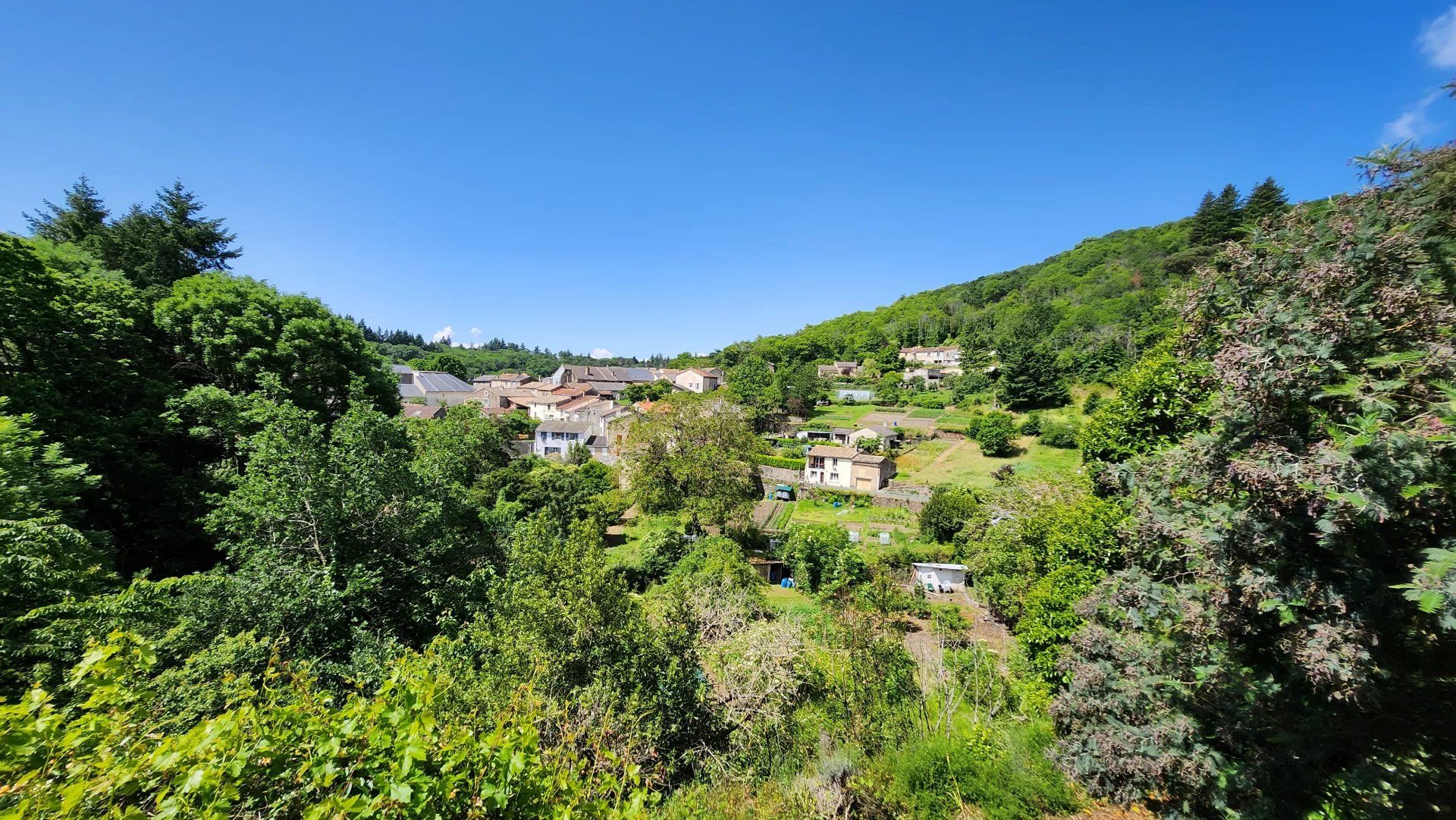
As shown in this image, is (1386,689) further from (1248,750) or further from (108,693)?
(108,693)

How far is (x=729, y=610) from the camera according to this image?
39.1 feet

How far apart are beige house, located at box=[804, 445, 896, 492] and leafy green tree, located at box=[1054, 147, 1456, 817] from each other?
1313 inches

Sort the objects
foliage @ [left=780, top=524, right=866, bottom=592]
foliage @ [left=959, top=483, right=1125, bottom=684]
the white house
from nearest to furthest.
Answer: foliage @ [left=959, top=483, right=1125, bottom=684] → foliage @ [left=780, top=524, right=866, bottom=592] → the white house

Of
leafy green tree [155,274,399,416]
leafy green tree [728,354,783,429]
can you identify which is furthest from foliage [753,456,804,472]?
leafy green tree [155,274,399,416]

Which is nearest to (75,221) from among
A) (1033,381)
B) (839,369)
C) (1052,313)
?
(1033,381)

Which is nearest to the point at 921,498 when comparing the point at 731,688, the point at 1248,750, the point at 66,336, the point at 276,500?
the point at 731,688

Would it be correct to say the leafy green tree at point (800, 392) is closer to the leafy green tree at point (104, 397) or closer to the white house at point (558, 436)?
the white house at point (558, 436)

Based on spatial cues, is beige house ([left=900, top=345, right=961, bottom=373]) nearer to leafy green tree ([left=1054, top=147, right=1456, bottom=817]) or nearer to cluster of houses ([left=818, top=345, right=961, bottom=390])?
cluster of houses ([left=818, top=345, right=961, bottom=390])

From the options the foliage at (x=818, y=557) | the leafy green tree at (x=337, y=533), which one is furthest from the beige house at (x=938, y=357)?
the leafy green tree at (x=337, y=533)

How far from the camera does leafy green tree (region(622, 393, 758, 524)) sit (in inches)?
877

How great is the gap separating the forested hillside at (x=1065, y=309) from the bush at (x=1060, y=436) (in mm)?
8657

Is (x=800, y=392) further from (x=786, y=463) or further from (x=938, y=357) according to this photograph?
(x=938, y=357)

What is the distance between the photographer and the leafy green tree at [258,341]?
47.3 feet

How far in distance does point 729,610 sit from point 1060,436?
39.2 m
